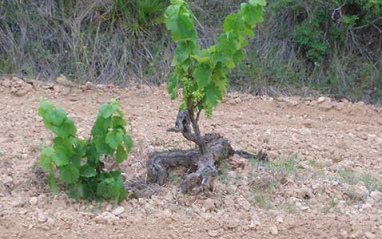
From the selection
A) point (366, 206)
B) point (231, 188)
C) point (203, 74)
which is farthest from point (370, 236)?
point (203, 74)

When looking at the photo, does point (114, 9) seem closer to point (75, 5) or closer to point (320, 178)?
point (75, 5)

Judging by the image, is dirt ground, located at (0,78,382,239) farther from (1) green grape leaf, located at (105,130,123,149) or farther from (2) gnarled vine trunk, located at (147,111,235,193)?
(1) green grape leaf, located at (105,130,123,149)

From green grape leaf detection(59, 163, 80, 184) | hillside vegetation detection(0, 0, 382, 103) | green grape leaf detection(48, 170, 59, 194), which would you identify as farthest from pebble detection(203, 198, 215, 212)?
hillside vegetation detection(0, 0, 382, 103)

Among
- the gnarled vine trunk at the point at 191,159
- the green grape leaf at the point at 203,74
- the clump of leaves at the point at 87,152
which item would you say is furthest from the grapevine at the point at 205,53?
the clump of leaves at the point at 87,152

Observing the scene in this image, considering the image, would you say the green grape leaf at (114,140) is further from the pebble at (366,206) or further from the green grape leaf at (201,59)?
the pebble at (366,206)

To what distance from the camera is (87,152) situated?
435cm

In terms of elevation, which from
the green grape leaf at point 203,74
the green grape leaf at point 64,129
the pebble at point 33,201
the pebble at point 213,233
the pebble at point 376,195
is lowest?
the pebble at point 33,201

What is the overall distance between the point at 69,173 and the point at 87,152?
171 mm

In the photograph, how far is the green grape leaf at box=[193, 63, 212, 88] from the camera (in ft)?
14.3

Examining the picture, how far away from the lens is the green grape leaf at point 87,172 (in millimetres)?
4324

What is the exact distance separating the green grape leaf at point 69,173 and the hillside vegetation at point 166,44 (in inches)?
120

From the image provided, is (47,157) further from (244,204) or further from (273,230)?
(273,230)

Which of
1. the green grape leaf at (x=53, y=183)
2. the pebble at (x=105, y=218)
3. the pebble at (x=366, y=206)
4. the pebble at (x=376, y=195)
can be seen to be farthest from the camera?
the pebble at (x=376, y=195)

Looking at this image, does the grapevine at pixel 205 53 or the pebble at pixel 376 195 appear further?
the pebble at pixel 376 195
